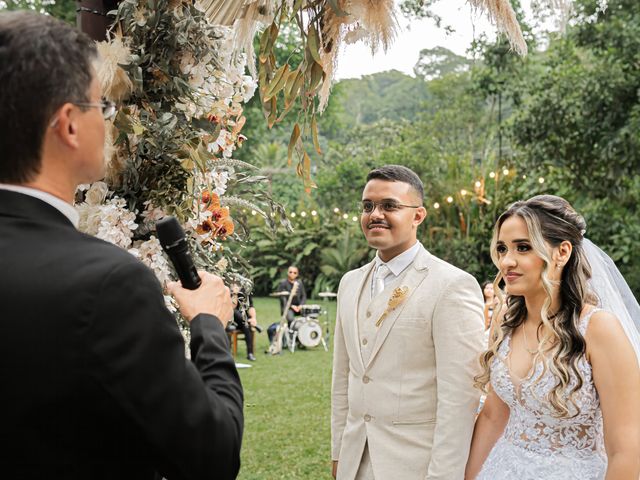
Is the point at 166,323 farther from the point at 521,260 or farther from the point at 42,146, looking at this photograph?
the point at 521,260

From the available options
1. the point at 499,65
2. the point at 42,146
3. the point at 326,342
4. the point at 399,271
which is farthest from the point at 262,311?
the point at 42,146

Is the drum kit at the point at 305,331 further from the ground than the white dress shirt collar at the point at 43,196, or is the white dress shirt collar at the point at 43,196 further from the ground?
the white dress shirt collar at the point at 43,196

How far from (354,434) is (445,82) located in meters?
41.6

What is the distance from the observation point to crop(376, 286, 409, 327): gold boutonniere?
3434 mm

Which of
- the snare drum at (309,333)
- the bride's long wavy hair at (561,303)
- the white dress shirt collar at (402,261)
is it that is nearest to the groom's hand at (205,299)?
the bride's long wavy hair at (561,303)

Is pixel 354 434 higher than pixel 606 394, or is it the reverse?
pixel 606 394

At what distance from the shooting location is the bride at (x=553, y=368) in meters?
2.74

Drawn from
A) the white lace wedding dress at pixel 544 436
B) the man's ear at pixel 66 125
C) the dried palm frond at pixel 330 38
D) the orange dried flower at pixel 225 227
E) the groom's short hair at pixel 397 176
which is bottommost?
the white lace wedding dress at pixel 544 436

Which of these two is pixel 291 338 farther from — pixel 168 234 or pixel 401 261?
pixel 168 234

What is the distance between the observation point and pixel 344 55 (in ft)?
10.2

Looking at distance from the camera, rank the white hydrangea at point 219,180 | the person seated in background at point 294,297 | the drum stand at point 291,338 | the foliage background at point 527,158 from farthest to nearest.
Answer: the person seated in background at point 294,297 < the drum stand at point 291,338 < the foliage background at point 527,158 < the white hydrangea at point 219,180

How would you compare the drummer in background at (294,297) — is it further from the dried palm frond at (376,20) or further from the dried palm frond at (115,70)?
the dried palm frond at (115,70)

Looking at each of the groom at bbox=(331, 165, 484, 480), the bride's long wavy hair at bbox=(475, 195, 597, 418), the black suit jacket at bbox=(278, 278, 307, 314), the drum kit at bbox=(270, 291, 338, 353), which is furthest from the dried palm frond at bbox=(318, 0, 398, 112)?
the black suit jacket at bbox=(278, 278, 307, 314)

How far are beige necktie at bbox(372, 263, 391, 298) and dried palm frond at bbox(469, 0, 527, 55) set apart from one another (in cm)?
119
